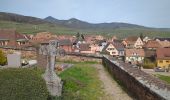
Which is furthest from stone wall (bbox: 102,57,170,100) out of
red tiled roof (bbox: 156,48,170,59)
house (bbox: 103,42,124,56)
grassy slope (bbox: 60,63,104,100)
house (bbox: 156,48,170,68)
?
house (bbox: 103,42,124,56)

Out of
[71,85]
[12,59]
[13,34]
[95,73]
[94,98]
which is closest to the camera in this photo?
[94,98]

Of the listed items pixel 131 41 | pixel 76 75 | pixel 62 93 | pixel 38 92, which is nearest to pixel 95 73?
pixel 76 75

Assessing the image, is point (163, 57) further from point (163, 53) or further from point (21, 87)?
point (21, 87)

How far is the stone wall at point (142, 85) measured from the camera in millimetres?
7717

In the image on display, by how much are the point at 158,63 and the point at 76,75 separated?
68.1 m

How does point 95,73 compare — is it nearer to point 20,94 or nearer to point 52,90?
point 52,90

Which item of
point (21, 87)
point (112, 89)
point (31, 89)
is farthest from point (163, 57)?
point (21, 87)

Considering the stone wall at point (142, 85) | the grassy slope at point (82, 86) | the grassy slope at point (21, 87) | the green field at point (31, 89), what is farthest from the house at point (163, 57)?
the grassy slope at point (21, 87)

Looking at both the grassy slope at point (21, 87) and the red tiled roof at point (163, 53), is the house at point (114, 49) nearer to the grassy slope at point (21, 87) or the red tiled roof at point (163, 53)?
the red tiled roof at point (163, 53)

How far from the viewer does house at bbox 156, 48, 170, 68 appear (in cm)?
7888

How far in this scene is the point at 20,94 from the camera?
917 centimetres

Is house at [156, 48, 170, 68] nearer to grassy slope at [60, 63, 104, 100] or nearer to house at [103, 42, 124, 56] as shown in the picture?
house at [103, 42, 124, 56]

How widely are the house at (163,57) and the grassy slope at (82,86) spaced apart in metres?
66.5

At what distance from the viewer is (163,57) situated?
78688 mm
